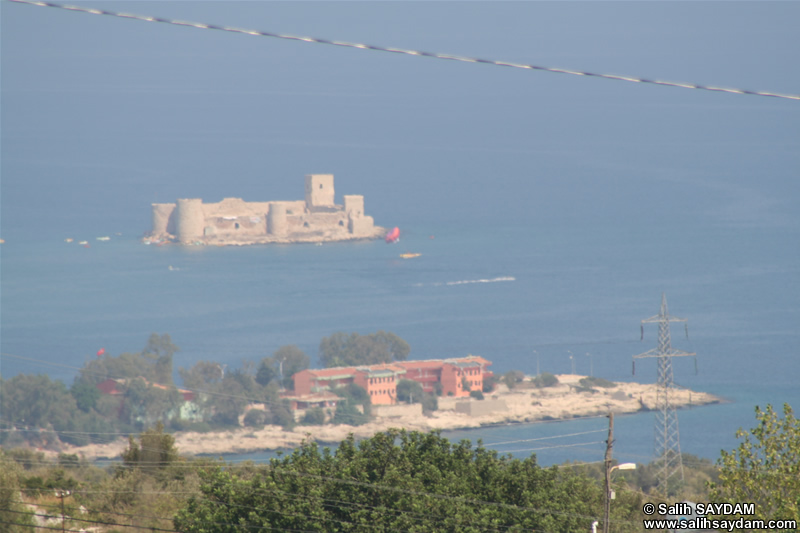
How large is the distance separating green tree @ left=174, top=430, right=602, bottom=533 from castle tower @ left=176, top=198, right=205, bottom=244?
55898mm

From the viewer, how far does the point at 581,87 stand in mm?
130250

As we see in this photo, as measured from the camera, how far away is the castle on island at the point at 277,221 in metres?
63.7

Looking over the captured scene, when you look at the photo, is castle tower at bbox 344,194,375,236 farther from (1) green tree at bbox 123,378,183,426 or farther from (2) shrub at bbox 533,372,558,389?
(1) green tree at bbox 123,378,183,426

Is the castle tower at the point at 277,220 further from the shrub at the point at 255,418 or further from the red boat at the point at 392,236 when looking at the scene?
the shrub at the point at 255,418

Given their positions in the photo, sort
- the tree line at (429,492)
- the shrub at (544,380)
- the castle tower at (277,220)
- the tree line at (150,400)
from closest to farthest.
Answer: the tree line at (429,492) < the tree line at (150,400) < the shrub at (544,380) < the castle tower at (277,220)

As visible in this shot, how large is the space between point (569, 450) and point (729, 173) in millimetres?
57557

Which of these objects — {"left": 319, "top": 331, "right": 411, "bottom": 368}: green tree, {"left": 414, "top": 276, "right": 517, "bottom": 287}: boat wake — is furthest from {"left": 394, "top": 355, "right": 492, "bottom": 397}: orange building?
{"left": 414, "top": 276, "right": 517, "bottom": 287}: boat wake

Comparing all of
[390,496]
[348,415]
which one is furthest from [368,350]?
[390,496]

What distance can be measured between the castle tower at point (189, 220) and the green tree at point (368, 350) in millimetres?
24591

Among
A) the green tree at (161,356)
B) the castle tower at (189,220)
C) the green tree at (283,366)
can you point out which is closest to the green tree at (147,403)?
the green tree at (161,356)

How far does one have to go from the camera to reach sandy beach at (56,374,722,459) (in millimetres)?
31016

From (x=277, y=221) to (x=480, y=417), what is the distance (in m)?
32.4

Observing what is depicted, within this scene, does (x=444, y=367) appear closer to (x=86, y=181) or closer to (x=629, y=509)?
(x=629, y=509)

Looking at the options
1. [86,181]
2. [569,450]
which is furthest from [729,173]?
[569,450]
